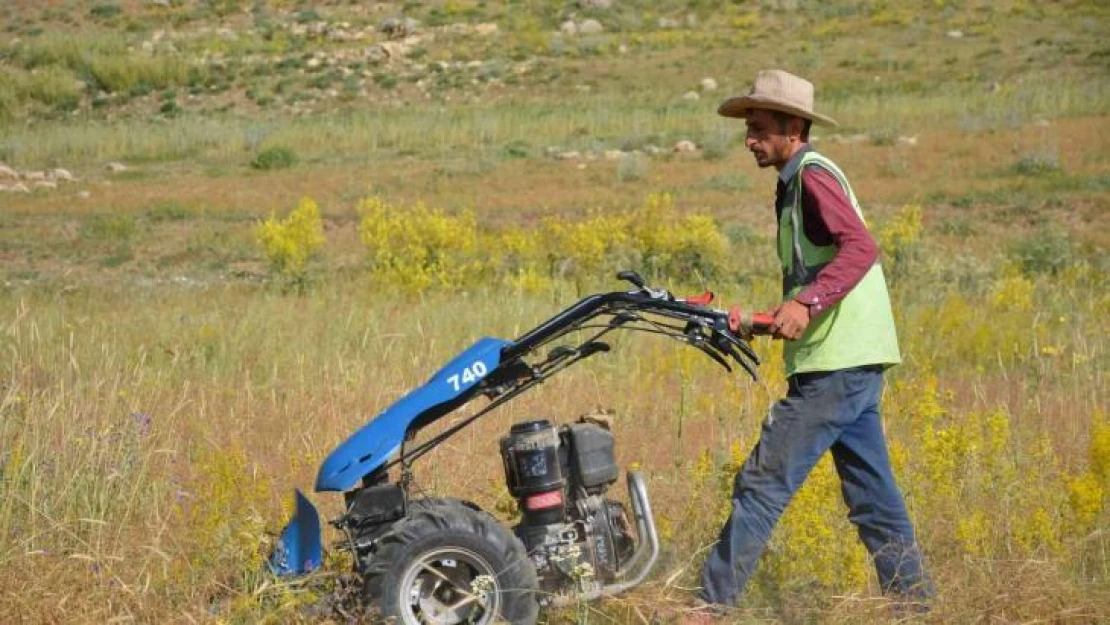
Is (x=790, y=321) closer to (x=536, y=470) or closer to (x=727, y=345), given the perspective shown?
(x=727, y=345)

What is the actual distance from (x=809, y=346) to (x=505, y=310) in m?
6.22

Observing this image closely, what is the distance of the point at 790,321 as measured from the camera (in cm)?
448

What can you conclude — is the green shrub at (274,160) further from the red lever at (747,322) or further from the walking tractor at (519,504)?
the red lever at (747,322)

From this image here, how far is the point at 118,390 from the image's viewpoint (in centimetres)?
755

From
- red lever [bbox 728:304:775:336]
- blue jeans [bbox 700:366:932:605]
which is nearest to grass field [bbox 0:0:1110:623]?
blue jeans [bbox 700:366:932:605]

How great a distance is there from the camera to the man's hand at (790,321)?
4.47 meters

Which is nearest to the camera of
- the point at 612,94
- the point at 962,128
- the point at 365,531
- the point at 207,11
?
the point at 365,531

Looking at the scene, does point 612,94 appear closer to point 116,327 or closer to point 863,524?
point 116,327

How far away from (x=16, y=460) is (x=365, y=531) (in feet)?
6.04

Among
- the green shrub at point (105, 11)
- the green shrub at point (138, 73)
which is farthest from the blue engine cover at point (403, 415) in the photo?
the green shrub at point (105, 11)

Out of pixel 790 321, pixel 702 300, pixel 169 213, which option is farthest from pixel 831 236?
pixel 169 213

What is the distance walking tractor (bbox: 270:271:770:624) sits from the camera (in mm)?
4492

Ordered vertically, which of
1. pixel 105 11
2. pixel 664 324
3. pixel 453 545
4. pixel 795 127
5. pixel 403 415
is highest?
pixel 795 127

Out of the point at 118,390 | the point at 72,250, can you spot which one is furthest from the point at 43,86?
the point at 118,390
